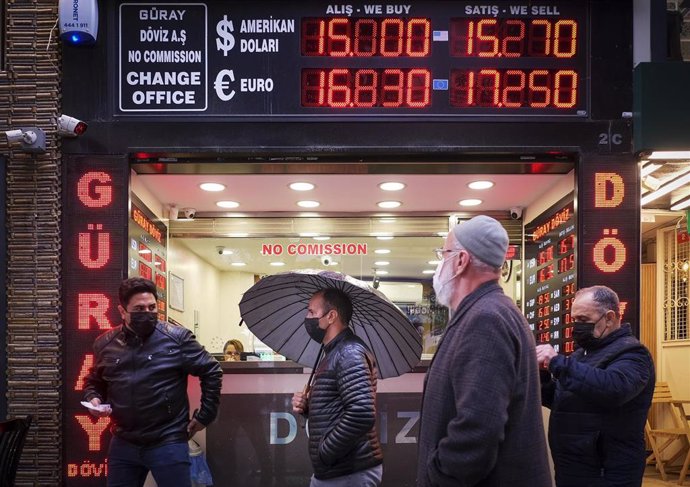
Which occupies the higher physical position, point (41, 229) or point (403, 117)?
point (403, 117)

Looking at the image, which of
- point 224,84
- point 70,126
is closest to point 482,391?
point 224,84

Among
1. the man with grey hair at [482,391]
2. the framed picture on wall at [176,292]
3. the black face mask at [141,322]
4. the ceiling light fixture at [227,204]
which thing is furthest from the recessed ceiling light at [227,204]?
the man with grey hair at [482,391]

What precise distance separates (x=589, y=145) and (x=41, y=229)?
159 inches

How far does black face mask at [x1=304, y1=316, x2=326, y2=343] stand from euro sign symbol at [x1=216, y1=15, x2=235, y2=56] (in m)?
2.71

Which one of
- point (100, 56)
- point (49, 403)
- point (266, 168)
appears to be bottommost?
point (49, 403)

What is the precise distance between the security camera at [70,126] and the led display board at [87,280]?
0.23m

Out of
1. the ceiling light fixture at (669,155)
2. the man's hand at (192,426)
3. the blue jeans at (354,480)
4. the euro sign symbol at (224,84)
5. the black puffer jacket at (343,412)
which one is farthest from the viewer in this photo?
the euro sign symbol at (224,84)

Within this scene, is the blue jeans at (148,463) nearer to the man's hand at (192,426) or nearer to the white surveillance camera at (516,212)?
the man's hand at (192,426)

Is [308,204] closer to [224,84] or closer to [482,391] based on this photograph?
[224,84]

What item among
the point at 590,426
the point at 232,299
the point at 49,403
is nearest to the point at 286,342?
the point at 590,426

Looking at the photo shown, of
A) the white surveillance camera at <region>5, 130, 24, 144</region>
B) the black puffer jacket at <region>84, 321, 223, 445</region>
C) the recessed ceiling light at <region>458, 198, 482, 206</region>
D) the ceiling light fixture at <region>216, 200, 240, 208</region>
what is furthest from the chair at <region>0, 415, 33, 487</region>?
the recessed ceiling light at <region>458, 198, 482, 206</region>

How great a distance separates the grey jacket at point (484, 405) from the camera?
280 cm

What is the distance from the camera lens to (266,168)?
6.58m

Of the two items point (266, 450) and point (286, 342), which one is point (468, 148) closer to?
point (286, 342)
